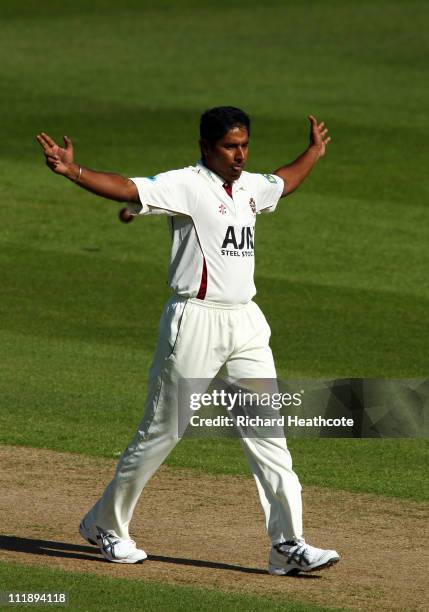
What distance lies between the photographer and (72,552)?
25.6 feet

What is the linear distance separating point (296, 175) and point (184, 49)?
79.0 feet

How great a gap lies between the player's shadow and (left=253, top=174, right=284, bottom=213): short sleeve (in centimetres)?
192

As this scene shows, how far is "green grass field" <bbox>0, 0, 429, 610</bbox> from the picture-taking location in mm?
11369

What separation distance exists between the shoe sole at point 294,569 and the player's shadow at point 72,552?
41 millimetres

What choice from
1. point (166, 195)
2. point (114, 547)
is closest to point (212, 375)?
point (166, 195)

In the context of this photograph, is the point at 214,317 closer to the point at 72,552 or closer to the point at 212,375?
the point at 212,375

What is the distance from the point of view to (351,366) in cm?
1285

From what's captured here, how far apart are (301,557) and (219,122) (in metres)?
2.29

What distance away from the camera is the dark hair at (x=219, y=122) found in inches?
289

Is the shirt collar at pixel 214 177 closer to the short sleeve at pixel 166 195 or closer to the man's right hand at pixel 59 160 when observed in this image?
the short sleeve at pixel 166 195

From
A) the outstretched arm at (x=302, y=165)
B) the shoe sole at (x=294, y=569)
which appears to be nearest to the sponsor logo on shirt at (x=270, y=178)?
the outstretched arm at (x=302, y=165)

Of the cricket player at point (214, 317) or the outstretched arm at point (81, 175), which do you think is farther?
the cricket player at point (214, 317)

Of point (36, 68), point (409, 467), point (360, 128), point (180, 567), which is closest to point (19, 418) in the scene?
point (409, 467)

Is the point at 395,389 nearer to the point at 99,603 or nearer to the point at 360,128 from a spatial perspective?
the point at 99,603
